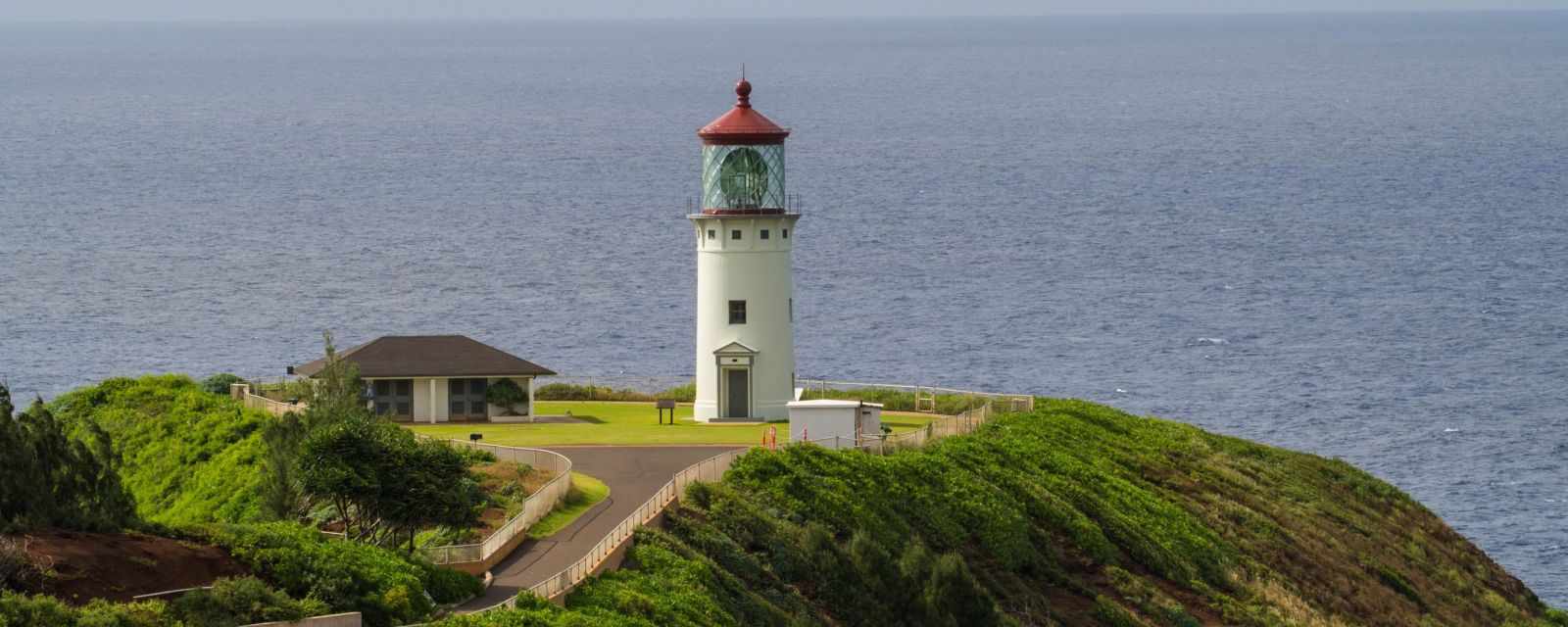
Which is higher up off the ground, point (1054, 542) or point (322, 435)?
point (322, 435)

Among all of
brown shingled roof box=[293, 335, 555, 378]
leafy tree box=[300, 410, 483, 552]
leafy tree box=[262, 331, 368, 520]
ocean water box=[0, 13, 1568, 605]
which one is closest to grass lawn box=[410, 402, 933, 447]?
brown shingled roof box=[293, 335, 555, 378]

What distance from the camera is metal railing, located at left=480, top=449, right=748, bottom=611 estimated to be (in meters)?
35.9

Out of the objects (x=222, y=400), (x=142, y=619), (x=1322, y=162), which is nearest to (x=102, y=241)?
(x=222, y=400)

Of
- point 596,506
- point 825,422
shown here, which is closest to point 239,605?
point 596,506

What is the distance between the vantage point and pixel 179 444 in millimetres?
54875

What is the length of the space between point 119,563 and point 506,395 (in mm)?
25865

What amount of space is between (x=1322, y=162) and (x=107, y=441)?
17041 centimetres

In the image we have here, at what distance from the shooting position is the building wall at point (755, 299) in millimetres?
57094

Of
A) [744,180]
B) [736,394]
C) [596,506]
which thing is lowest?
[596,506]

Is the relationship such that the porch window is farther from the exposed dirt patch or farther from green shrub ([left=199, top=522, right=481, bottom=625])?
the exposed dirt patch

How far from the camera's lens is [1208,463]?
59.1 m

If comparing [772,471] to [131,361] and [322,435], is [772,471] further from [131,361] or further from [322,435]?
[131,361]

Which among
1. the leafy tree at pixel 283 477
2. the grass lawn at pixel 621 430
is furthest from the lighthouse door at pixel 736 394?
the leafy tree at pixel 283 477

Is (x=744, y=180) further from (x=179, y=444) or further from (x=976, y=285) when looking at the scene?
(x=976, y=285)
